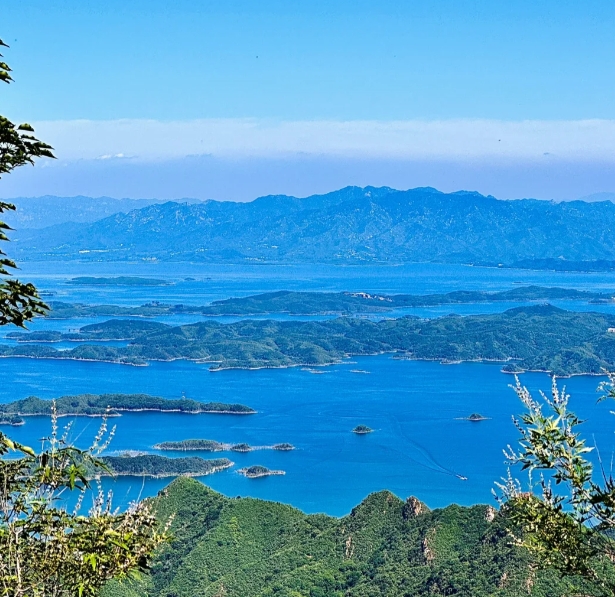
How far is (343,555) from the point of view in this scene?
29.1 m

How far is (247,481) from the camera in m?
53.2

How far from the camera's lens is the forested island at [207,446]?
198ft

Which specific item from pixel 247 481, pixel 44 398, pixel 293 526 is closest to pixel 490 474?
pixel 247 481

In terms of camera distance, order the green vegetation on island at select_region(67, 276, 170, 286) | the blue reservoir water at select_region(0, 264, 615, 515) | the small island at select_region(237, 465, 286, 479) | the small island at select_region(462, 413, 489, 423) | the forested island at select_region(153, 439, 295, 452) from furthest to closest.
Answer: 1. the green vegetation on island at select_region(67, 276, 170, 286)
2. the small island at select_region(462, 413, 489, 423)
3. the forested island at select_region(153, 439, 295, 452)
4. the small island at select_region(237, 465, 286, 479)
5. the blue reservoir water at select_region(0, 264, 615, 515)

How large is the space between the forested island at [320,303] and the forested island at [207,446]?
62.2 m

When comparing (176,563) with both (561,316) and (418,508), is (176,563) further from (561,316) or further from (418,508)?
(561,316)

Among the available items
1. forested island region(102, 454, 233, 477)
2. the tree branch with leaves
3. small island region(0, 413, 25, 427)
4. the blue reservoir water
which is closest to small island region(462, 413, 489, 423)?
the blue reservoir water

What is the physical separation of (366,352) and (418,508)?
7480cm

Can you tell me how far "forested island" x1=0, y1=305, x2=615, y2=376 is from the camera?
9756 centimetres

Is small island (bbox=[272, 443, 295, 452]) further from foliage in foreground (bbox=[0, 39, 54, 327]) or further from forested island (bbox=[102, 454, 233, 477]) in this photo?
foliage in foreground (bbox=[0, 39, 54, 327])

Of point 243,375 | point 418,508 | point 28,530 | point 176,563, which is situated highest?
point 28,530

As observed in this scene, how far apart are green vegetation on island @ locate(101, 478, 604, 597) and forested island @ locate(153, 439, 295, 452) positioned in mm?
26300

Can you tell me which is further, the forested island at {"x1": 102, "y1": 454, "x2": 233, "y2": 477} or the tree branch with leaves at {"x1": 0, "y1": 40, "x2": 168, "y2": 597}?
the forested island at {"x1": 102, "y1": 454, "x2": 233, "y2": 477}

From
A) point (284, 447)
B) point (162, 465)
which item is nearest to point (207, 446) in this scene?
point (284, 447)
